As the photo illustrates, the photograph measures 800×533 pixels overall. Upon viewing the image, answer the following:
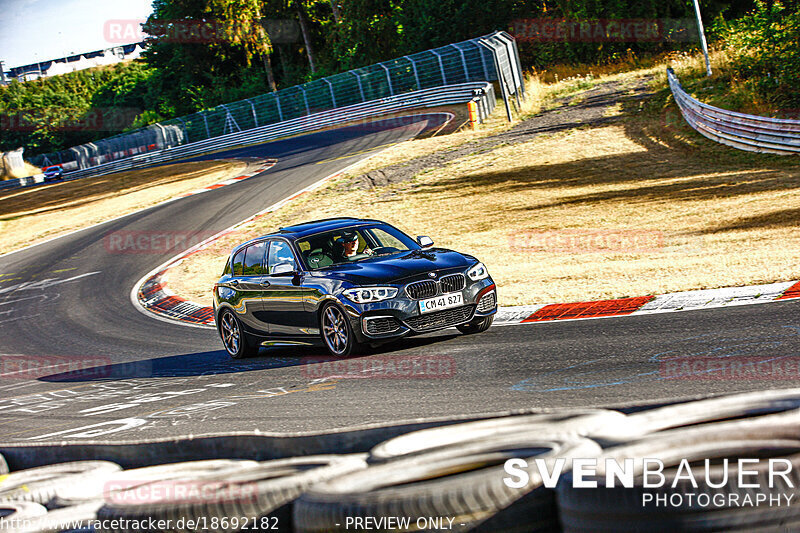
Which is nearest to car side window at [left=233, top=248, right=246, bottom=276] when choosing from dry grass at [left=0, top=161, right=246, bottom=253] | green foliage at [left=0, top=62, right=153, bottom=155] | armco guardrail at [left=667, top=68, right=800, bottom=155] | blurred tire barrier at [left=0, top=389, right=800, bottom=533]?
blurred tire barrier at [left=0, top=389, right=800, bottom=533]

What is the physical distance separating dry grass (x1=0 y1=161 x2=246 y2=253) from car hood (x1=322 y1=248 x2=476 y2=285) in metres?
25.9

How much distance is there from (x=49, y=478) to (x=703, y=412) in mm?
3799

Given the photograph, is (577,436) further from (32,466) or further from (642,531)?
(32,466)

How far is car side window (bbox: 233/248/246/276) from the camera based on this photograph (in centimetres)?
1195

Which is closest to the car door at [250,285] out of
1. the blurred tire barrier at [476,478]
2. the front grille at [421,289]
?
the front grille at [421,289]

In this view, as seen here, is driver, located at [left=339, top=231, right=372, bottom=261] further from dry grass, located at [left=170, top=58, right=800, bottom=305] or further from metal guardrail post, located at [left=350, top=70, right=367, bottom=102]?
metal guardrail post, located at [left=350, top=70, right=367, bottom=102]

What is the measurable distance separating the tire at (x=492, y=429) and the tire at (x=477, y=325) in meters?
5.70

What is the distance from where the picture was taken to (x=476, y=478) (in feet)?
11.2

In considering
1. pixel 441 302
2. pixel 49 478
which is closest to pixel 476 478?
pixel 49 478

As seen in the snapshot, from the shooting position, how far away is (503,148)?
30.4 metres

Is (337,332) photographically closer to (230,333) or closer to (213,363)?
(213,363)

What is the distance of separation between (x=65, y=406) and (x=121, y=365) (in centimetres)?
236

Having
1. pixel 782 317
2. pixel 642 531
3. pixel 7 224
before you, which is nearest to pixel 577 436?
pixel 642 531

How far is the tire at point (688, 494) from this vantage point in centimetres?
286
